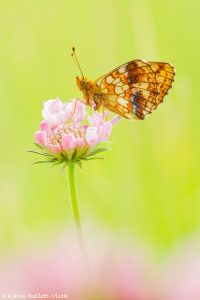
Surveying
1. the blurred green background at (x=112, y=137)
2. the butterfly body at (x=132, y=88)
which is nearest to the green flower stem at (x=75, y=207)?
the blurred green background at (x=112, y=137)

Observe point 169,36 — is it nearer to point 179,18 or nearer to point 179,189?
point 179,18

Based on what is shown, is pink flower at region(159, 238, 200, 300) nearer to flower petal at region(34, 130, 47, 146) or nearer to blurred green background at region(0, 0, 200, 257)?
blurred green background at region(0, 0, 200, 257)

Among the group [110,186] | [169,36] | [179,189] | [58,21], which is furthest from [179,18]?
[179,189]

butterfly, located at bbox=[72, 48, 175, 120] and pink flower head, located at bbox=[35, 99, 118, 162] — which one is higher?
butterfly, located at bbox=[72, 48, 175, 120]

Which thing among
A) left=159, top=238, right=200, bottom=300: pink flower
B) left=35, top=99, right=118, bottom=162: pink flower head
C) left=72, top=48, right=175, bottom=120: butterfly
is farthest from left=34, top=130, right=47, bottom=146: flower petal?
left=159, top=238, right=200, bottom=300: pink flower

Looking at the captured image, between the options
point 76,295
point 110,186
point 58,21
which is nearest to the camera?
point 76,295

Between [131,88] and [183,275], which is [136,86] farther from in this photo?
[183,275]

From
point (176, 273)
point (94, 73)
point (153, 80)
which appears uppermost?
point (94, 73)
